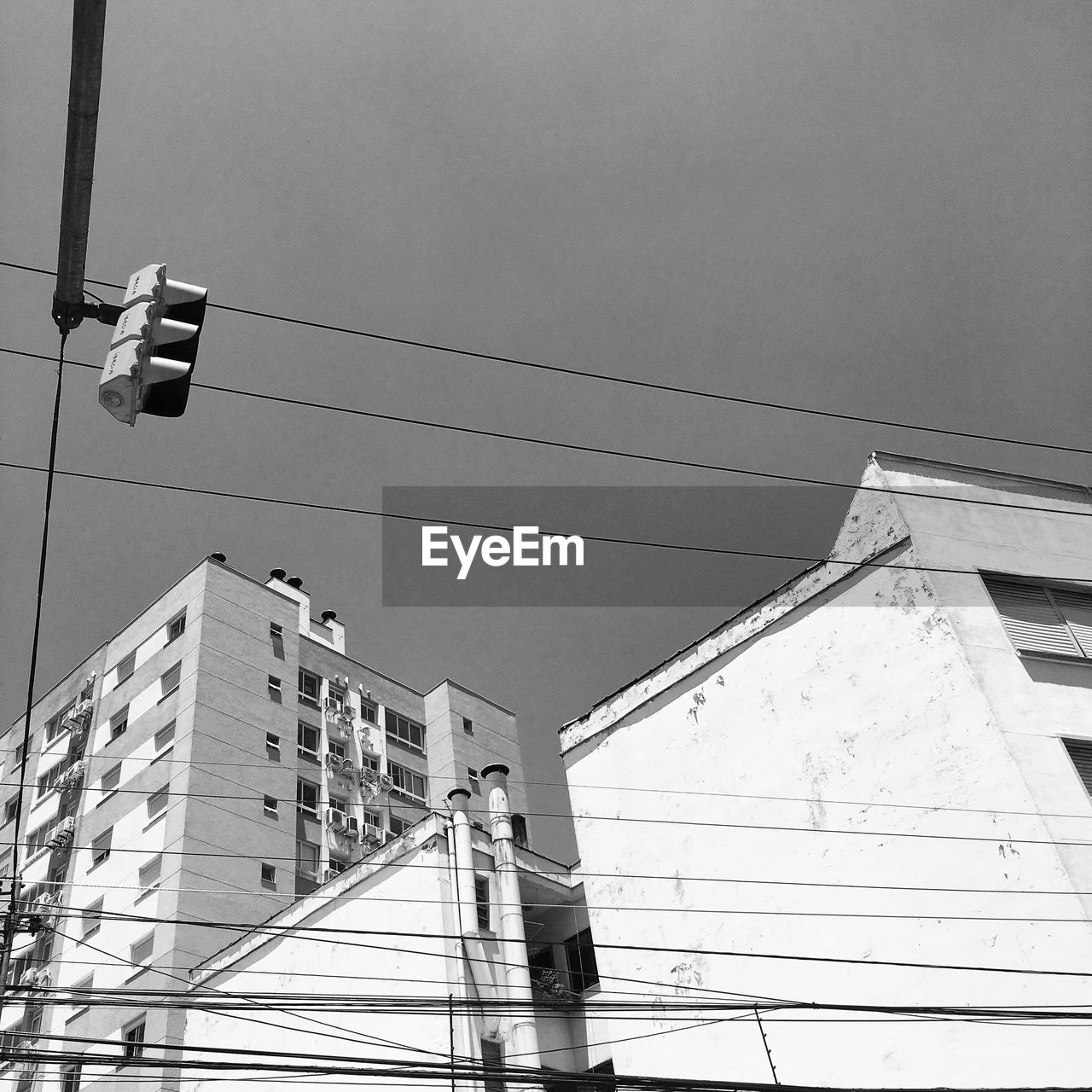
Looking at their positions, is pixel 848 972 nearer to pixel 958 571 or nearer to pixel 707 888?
pixel 707 888

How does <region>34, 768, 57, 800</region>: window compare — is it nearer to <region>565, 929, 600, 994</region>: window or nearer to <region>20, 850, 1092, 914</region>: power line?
<region>20, 850, 1092, 914</region>: power line

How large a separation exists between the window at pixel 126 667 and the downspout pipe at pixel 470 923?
20.7m

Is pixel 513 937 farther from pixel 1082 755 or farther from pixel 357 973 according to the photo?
pixel 1082 755

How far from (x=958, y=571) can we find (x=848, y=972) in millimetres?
6587

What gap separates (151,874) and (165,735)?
487cm

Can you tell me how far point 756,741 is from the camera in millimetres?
20125

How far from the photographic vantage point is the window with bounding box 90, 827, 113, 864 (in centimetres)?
3684

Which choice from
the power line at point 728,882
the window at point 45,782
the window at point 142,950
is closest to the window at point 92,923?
the window at point 142,950

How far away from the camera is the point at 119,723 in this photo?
40125 millimetres

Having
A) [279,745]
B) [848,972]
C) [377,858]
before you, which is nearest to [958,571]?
[848,972]

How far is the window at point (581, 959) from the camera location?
25109 mm

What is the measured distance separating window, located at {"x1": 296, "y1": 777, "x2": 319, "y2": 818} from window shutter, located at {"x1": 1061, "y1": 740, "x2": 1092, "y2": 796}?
90.6 ft

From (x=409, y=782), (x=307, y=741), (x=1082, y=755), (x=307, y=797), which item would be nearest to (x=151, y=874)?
(x=307, y=797)

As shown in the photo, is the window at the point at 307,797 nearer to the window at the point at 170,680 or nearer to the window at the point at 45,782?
the window at the point at 170,680
